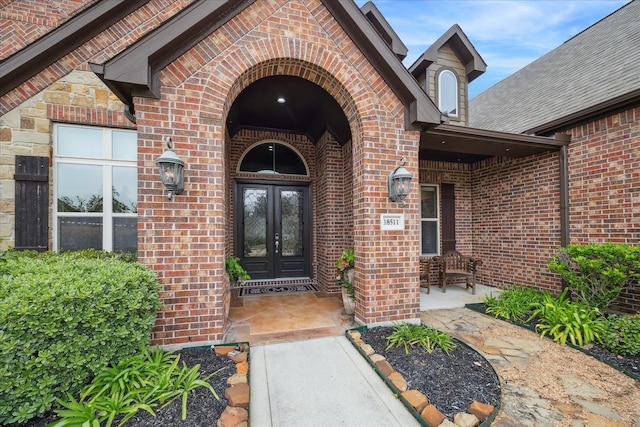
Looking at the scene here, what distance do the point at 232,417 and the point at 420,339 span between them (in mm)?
2177

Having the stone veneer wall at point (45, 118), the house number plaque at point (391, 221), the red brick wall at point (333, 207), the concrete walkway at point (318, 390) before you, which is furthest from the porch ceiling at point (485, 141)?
the stone veneer wall at point (45, 118)

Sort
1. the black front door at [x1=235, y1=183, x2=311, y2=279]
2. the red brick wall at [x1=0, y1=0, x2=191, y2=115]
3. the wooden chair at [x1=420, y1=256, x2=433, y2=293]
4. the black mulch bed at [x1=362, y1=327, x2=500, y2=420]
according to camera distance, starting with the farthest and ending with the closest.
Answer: the black front door at [x1=235, y1=183, x2=311, y2=279] < the wooden chair at [x1=420, y1=256, x2=433, y2=293] < the red brick wall at [x1=0, y1=0, x2=191, y2=115] < the black mulch bed at [x1=362, y1=327, x2=500, y2=420]

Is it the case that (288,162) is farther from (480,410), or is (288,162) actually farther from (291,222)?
(480,410)

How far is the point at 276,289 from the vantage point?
5570mm

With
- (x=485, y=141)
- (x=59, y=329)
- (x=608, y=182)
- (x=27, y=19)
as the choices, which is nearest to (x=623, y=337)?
(x=608, y=182)

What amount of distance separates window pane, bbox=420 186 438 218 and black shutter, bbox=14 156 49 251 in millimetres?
7091

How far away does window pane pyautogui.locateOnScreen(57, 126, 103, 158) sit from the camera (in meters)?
3.81

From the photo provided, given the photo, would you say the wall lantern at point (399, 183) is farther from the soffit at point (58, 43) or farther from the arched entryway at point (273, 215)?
the soffit at point (58, 43)

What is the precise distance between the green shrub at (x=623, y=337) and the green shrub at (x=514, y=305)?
3.04 feet

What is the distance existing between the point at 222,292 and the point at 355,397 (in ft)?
5.97

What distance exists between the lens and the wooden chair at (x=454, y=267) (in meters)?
5.58

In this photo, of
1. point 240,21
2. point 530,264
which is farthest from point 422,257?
point 240,21

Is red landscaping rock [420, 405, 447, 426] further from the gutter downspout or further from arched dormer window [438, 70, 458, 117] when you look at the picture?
arched dormer window [438, 70, 458, 117]

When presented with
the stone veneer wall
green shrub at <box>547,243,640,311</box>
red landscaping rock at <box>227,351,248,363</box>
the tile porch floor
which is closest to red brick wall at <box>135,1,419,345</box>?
red landscaping rock at <box>227,351,248,363</box>
